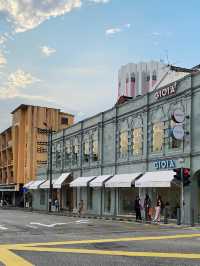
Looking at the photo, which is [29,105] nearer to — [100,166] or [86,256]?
[100,166]

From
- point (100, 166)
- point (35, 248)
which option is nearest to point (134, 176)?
point (100, 166)

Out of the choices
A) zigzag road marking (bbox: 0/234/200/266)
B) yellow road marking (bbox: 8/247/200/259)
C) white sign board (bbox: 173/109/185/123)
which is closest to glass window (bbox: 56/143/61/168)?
white sign board (bbox: 173/109/185/123)

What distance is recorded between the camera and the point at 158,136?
3791cm

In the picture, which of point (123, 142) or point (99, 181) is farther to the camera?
point (99, 181)

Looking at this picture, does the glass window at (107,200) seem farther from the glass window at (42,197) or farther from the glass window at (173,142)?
the glass window at (42,197)

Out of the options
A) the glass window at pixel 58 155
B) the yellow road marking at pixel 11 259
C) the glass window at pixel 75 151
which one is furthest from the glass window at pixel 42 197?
the yellow road marking at pixel 11 259

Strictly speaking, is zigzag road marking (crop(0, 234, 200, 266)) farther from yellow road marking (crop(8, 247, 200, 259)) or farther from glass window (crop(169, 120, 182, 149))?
glass window (crop(169, 120, 182, 149))

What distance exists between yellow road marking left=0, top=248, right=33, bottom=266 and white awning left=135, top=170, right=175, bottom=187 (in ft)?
64.7

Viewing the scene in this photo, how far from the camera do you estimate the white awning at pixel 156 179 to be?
112 ft

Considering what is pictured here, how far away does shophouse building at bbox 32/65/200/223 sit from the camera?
33.7 m

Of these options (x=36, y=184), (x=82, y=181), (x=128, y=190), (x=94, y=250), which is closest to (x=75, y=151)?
(x=82, y=181)

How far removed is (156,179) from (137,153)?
591 cm

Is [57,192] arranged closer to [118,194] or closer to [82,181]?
[82,181]

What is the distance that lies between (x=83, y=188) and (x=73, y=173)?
14.0 ft
